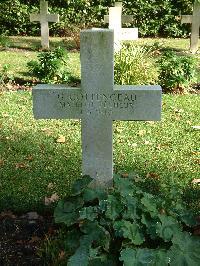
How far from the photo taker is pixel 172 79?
730 cm

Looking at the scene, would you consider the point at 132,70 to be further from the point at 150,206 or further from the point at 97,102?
the point at 150,206

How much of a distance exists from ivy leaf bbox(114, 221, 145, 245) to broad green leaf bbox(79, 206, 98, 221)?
150 mm

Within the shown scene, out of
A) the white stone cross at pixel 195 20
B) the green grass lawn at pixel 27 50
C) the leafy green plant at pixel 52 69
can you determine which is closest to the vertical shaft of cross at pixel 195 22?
the white stone cross at pixel 195 20

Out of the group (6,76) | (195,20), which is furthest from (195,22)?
(6,76)

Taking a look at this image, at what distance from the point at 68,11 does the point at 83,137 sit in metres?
11.9

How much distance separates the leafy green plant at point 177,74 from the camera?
7.30 meters

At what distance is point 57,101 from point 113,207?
965mm

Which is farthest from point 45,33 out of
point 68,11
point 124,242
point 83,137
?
point 124,242

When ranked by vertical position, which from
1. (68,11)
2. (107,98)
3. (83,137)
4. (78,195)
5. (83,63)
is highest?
(68,11)

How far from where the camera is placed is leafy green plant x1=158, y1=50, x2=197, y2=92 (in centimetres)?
730

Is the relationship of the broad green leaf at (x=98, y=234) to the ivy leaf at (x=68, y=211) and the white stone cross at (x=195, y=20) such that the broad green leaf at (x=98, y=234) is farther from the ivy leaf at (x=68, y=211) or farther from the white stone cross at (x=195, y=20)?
the white stone cross at (x=195, y=20)

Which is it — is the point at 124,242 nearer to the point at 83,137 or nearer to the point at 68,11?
the point at 83,137

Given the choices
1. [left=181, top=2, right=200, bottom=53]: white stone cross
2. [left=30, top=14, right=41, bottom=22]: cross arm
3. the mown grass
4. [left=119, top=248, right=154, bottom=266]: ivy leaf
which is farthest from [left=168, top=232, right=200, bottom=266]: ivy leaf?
[left=30, top=14, right=41, bottom=22]: cross arm

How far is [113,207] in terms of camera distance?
257cm
